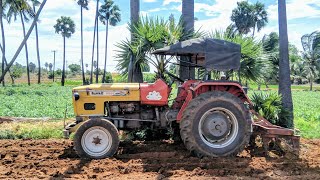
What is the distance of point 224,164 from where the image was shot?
617 cm

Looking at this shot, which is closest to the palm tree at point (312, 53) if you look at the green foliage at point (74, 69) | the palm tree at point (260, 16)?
the palm tree at point (260, 16)

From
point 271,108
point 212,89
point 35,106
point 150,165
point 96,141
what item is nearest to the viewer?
point 150,165

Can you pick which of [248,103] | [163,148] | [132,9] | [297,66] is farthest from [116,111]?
[297,66]

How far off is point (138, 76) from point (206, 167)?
4210mm

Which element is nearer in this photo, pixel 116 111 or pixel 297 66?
pixel 116 111

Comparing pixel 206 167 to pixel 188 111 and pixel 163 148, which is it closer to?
pixel 188 111

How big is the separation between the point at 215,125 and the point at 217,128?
0.07 meters

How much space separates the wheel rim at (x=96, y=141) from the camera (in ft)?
21.5

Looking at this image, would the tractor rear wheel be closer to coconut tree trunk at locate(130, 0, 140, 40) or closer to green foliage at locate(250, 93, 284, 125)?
green foliage at locate(250, 93, 284, 125)

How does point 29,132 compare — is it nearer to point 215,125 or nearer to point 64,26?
point 215,125

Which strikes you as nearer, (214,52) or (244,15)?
(214,52)

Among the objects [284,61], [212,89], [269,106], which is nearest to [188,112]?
[212,89]

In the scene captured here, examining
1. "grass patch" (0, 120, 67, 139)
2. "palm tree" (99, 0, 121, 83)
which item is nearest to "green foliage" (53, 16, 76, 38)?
"palm tree" (99, 0, 121, 83)

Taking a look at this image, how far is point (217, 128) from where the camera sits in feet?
22.3
